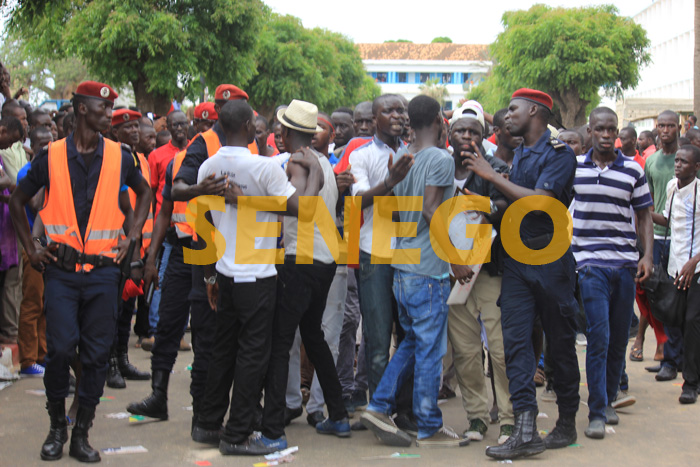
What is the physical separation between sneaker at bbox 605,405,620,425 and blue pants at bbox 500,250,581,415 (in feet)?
2.42

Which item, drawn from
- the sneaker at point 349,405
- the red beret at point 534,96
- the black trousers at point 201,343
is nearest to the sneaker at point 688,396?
the sneaker at point 349,405

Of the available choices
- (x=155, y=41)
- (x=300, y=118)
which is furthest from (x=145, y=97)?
(x=300, y=118)

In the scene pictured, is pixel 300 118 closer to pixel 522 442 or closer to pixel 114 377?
pixel 522 442

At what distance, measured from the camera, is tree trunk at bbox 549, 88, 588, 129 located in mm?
48531

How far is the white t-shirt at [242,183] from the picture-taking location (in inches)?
208

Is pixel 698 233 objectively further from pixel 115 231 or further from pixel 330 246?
pixel 115 231

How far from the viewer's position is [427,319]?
18.5 feet

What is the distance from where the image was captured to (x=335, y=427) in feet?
19.2

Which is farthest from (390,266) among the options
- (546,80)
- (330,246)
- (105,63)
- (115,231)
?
(546,80)

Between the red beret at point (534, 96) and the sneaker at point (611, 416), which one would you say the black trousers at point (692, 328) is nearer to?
the sneaker at point (611, 416)

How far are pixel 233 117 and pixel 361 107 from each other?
A: 324 centimetres

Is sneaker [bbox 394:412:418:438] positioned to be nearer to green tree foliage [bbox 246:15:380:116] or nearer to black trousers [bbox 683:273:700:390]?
black trousers [bbox 683:273:700:390]

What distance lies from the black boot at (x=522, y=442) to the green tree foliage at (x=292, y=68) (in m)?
33.8

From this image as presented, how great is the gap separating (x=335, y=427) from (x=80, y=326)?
184 cm
